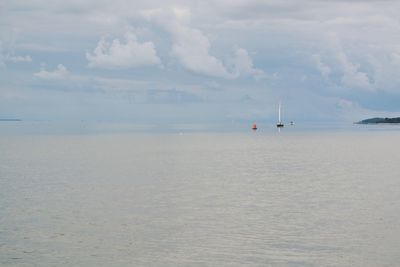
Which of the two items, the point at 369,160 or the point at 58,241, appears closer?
the point at 58,241

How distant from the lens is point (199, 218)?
42.0 m

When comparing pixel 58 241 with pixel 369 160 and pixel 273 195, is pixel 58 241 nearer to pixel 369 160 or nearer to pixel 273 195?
pixel 273 195

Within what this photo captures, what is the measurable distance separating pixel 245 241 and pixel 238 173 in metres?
39.5

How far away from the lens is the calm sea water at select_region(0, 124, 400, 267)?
32.0 m

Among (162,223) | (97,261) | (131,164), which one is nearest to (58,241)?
(97,261)

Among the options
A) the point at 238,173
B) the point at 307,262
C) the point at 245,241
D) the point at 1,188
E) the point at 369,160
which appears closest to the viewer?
the point at 307,262

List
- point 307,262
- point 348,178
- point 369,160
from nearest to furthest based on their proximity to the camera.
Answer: point 307,262, point 348,178, point 369,160

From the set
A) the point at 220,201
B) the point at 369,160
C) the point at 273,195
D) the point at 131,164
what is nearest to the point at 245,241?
the point at 220,201

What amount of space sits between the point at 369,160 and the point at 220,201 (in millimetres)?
55821

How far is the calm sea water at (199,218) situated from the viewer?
105ft

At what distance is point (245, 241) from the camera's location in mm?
34938

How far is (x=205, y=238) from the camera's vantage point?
3591 centimetres

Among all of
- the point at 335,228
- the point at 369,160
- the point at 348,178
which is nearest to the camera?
the point at 335,228

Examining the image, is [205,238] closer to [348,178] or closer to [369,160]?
[348,178]
